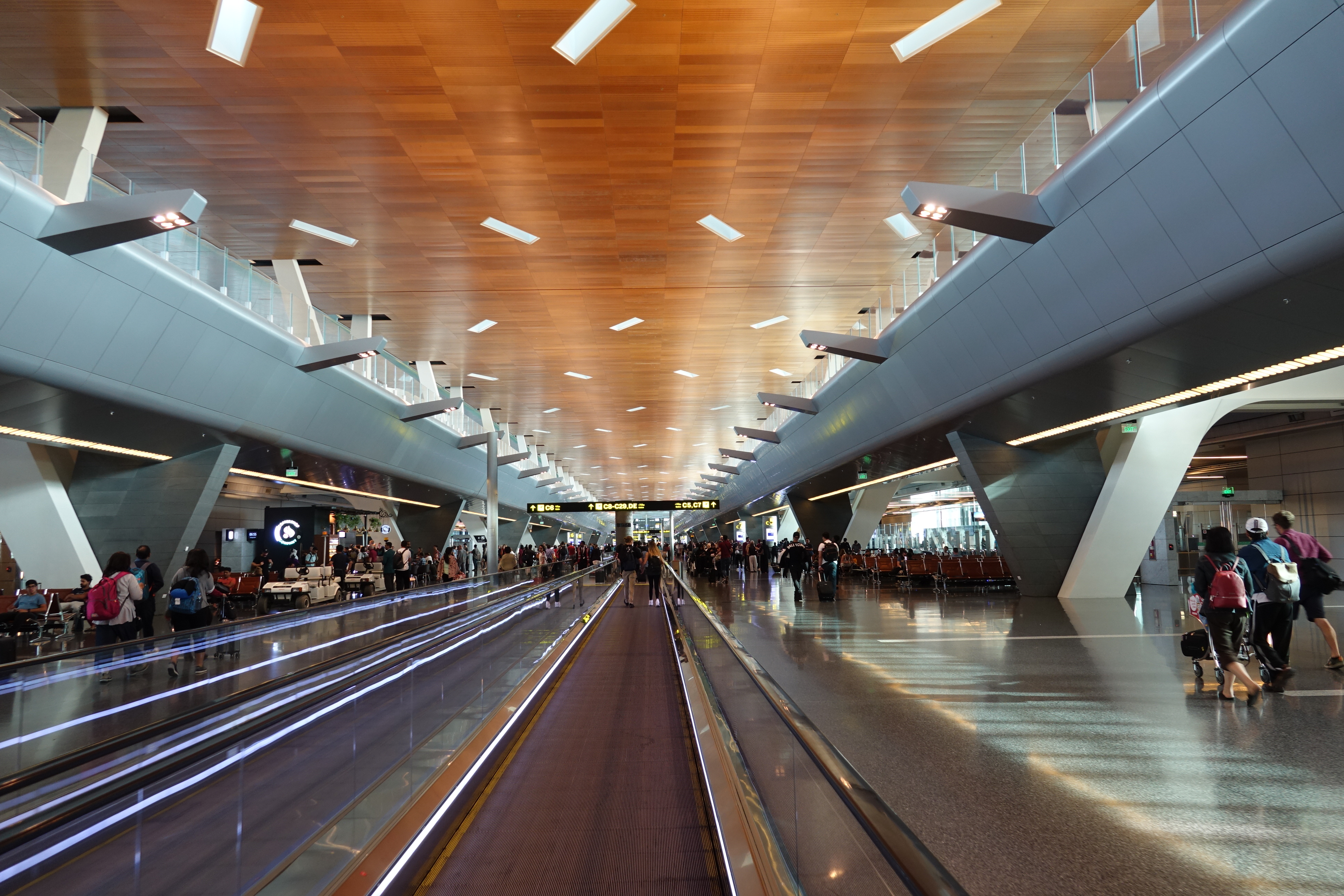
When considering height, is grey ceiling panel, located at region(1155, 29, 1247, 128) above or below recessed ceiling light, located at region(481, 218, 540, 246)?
below

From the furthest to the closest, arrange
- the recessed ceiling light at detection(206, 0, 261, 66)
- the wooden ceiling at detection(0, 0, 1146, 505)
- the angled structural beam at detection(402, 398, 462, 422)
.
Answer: the angled structural beam at detection(402, 398, 462, 422) → the wooden ceiling at detection(0, 0, 1146, 505) → the recessed ceiling light at detection(206, 0, 261, 66)

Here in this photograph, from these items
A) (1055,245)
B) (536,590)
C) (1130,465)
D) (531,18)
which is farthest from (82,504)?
(1130,465)

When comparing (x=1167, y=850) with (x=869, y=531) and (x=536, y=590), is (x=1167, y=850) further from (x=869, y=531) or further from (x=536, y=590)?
(x=869, y=531)

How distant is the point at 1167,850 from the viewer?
14.0 ft

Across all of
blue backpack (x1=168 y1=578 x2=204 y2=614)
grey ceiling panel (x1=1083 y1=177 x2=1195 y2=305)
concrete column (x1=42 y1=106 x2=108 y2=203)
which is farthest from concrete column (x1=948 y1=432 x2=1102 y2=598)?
concrete column (x1=42 y1=106 x2=108 y2=203)

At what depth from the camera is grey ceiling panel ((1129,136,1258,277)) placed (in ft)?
27.0

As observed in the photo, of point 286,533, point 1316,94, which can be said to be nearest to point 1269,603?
point 1316,94

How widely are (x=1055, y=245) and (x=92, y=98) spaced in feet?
41.3

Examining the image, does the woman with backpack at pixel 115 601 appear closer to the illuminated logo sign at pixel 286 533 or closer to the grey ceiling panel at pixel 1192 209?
the grey ceiling panel at pixel 1192 209

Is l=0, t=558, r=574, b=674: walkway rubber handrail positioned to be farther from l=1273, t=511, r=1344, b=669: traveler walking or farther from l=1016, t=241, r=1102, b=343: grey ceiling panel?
l=1273, t=511, r=1344, b=669: traveler walking

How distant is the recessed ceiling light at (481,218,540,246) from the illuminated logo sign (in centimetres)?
2845

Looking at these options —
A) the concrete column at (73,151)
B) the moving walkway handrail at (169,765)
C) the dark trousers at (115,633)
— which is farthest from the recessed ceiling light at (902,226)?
the dark trousers at (115,633)

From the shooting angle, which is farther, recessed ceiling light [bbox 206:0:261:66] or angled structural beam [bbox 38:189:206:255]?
angled structural beam [bbox 38:189:206:255]

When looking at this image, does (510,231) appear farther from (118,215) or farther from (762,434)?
(762,434)
